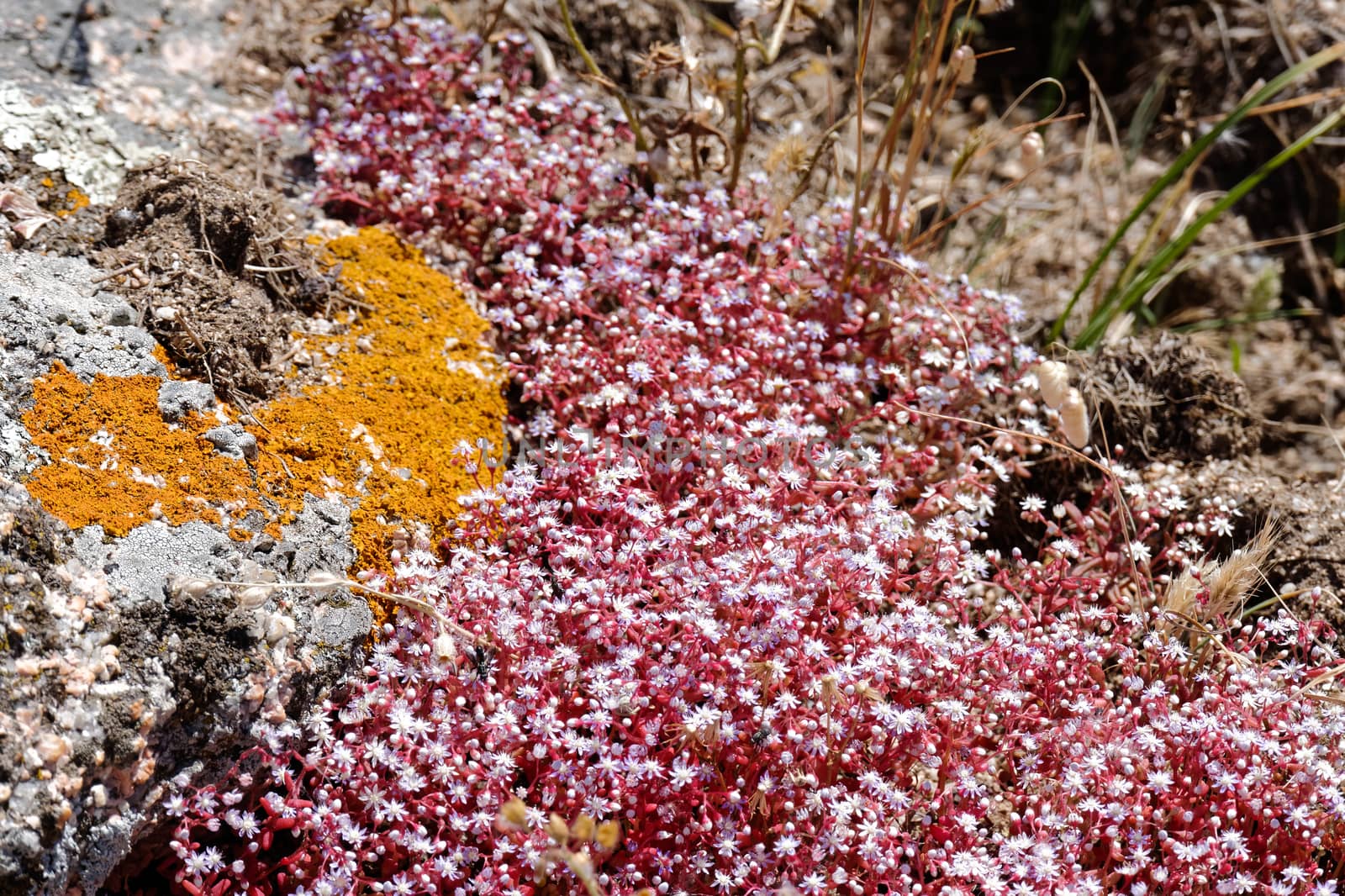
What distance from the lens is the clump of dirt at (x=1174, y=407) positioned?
3.94 meters

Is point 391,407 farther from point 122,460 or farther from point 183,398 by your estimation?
point 122,460

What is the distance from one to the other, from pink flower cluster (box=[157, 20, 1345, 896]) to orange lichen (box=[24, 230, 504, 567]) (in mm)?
166

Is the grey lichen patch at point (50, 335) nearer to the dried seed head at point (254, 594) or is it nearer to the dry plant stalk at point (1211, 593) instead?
the dried seed head at point (254, 594)

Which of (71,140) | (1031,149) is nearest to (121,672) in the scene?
(71,140)

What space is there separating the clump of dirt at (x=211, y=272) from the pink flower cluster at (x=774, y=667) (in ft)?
2.36

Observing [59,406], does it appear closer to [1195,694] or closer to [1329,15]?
[1195,694]

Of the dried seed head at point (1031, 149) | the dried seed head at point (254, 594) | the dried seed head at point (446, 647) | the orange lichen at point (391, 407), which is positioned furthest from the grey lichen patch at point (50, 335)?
the dried seed head at point (1031, 149)

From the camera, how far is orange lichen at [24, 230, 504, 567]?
2791mm

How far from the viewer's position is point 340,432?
3264 mm

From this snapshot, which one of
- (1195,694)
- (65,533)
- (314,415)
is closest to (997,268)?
(1195,694)

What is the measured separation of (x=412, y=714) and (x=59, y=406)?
1221 millimetres

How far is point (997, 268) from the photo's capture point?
208 inches

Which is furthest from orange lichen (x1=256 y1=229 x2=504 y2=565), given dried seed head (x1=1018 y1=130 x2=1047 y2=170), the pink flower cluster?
dried seed head (x1=1018 y1=130 x2=1047 y2=170)

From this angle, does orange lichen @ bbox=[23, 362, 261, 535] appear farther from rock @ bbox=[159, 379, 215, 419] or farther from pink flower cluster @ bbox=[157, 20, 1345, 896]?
pink flower cluster @ bbox=[157, 20, 1345, 896]
